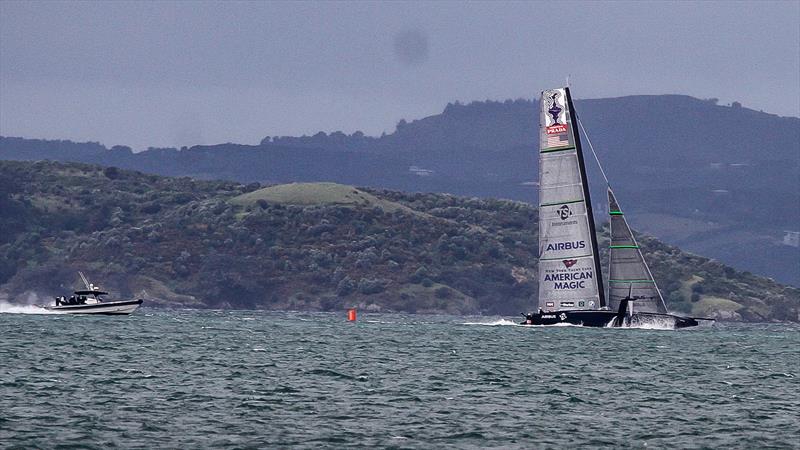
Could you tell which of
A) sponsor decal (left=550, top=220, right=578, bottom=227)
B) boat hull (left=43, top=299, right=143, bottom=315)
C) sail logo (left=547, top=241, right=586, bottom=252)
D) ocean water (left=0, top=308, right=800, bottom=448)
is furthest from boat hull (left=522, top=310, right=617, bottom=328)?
boat hull (left=43, top=299, right=143, bottom=315)

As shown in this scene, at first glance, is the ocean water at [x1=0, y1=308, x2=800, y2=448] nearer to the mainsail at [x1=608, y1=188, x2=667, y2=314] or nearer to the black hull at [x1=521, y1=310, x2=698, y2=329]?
the black hull at [x1=521, y1=310, x2=698, y2=329]

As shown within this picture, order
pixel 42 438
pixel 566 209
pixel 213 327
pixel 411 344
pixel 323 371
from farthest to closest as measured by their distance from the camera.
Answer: pixel 213 327
pixel 566 209
pixel 411 344
pixel 323 371
pixel 42 438

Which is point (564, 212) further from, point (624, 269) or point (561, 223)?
point (624, 269)

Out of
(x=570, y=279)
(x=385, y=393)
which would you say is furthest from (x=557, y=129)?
(x=385, y=393)

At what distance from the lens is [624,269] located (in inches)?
4616

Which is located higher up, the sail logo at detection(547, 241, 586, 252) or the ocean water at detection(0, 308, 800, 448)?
the sail logo at detection(547, 241, 586, 252)

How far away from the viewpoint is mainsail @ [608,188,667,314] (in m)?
117

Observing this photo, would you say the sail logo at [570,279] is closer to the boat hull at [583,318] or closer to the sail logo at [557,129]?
the boat hull at [583,318]

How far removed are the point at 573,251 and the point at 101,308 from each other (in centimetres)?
4001

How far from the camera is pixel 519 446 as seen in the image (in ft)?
162

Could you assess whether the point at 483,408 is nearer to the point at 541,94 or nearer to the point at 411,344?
the point at 411,344

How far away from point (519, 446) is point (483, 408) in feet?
32.2

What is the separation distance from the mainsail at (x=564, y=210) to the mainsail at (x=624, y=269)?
104 inches

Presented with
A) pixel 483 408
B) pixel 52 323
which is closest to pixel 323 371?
pixel 483 408
